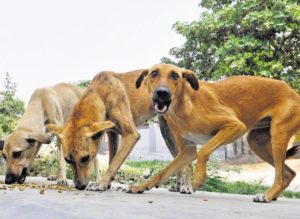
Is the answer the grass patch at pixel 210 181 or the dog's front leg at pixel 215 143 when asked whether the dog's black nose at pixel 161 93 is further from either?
the grass patch at pixel 210 181

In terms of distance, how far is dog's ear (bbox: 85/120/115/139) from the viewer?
19.6 ft

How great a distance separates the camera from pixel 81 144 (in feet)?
19.7

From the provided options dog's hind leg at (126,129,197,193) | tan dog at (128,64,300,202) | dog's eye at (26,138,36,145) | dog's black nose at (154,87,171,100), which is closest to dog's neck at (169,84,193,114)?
tan dog at (128,64,300,202)

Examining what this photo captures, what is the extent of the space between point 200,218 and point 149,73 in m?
2.25

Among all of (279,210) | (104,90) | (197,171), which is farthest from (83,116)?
(279,210)

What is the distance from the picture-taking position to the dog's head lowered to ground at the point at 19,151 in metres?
7.31

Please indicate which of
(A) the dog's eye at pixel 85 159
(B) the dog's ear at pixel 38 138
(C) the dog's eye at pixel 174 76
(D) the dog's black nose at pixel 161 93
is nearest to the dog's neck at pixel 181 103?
(C) the dog's eye at pixel 174 76

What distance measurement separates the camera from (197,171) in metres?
5.37

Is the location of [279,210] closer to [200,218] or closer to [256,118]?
[200,218]

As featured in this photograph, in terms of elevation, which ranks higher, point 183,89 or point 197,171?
point 183,89

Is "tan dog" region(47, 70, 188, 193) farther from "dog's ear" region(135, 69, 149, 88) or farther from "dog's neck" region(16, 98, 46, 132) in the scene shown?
"dog's neck" region(16, 98, 46, 132)

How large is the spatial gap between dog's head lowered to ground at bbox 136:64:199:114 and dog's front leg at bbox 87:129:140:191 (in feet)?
3.03

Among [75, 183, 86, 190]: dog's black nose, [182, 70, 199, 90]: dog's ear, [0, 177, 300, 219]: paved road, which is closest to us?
[0, 177, 300, 219]: paved road

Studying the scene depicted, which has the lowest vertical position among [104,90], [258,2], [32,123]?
[32,123]
